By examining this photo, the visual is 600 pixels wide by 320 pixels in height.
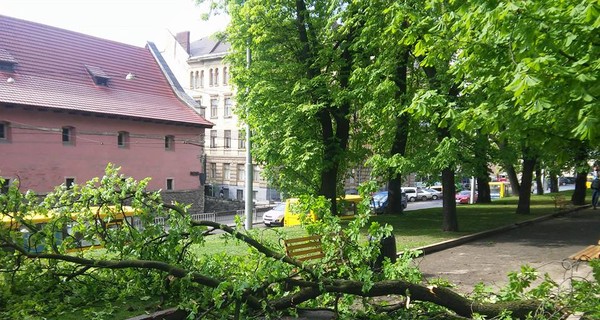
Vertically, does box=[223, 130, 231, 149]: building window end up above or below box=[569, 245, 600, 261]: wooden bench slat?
above

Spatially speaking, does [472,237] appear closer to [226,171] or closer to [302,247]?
[302,247]

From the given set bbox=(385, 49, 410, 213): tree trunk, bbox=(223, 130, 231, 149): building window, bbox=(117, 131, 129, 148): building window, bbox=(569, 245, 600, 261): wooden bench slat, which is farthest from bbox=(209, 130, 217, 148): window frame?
bbox=(569, 245, 600, 261): wooden bench slat

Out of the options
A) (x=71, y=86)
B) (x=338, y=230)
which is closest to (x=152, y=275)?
(x=338, y=230)

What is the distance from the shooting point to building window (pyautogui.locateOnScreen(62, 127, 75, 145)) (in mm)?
31578

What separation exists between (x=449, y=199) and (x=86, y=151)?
25010 mm

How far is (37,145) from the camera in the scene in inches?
1183

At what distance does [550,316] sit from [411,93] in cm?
1161

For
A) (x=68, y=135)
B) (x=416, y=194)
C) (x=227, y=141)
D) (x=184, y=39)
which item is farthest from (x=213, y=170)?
(x=68, y=135)

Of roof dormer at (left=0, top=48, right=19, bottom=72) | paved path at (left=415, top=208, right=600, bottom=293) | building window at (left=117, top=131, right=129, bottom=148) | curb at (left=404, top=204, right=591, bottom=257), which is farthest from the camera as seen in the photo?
building window at (left=117, top=131, right=129, bottom=148)

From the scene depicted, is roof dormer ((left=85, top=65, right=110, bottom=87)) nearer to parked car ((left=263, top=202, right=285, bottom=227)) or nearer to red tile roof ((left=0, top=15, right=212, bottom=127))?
red tile roof ((left=0, top=15, right=212, bottom=127))

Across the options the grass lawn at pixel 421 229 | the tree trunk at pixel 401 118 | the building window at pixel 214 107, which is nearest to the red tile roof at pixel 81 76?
the building window at pixel 214 107

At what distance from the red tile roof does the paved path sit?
2597cm

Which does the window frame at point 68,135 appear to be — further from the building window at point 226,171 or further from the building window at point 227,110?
the building window at point 227,110

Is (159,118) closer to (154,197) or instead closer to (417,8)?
(417,8)
